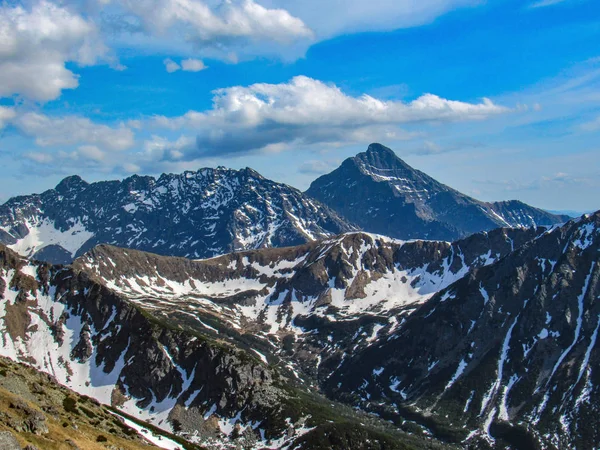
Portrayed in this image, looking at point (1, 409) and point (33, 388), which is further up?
point (1, 409)

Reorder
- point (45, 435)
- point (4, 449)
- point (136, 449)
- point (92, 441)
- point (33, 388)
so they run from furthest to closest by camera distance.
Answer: point (33, 388) → point (136, 449) → point (92, 441) → point (45, 435) → point (4, 449)

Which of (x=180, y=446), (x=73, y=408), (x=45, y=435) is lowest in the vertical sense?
(x=180, y=446)

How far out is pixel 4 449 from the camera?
64812mm

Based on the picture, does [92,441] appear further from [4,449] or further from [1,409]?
[4,449]

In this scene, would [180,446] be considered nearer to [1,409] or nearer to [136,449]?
[136,449]

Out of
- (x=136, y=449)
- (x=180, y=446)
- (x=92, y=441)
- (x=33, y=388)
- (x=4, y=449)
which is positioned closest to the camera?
(x=4, y=449)

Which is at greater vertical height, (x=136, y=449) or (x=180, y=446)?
(x=136, y=449)

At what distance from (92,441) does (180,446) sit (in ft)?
353

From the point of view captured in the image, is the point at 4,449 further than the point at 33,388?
No

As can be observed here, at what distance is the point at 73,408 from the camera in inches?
5128

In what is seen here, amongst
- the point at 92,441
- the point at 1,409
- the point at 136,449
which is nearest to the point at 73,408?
the point at 136,449

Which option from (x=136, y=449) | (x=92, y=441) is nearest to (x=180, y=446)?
(x=136, y=449)

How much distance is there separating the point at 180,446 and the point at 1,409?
120657mm

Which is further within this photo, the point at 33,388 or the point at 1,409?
the point at 33,388
